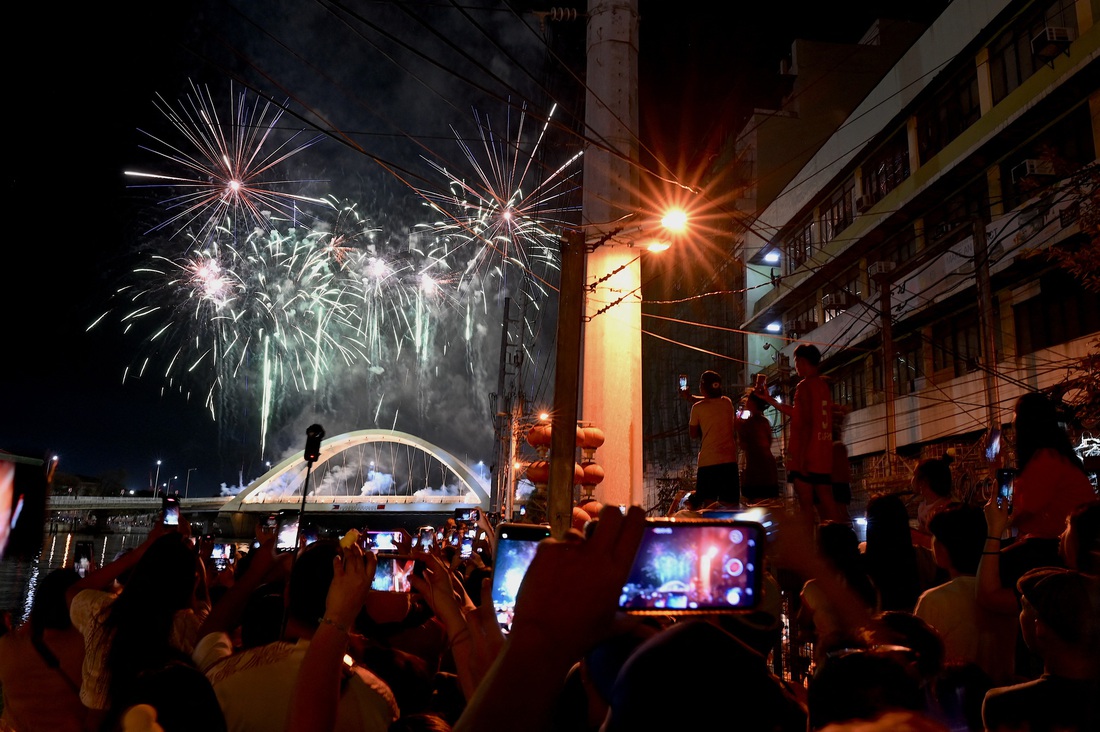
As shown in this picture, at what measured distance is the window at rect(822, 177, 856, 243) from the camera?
91.9ft

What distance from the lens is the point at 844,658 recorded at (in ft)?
6.27

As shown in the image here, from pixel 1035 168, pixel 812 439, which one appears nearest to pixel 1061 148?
pixel 1035 168

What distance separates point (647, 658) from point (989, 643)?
326 cm

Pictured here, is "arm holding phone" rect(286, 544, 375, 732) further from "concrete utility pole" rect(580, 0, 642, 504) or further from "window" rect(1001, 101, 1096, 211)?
"window" rect(1001, 101, 1096, 211)

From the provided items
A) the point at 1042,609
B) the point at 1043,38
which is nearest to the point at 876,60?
the point at 1043,38

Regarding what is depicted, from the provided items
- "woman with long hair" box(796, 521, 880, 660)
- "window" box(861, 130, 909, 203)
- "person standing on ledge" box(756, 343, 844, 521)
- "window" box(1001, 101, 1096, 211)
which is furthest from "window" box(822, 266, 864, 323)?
"woman with long hair" box(796, 521, 880, 660)

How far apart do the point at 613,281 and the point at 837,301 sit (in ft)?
57.8

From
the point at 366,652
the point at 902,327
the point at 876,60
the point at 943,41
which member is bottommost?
the point at 366,652

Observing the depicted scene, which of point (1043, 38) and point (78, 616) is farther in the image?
point (1043, 38)

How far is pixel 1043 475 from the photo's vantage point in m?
4.39

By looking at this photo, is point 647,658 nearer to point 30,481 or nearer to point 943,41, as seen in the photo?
point 30,481

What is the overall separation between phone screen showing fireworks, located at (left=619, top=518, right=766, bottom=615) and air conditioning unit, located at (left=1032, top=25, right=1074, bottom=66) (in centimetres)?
2019

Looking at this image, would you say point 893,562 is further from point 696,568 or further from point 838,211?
point 838,211

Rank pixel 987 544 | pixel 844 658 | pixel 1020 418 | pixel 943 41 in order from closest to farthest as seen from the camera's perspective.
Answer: pixel 844 658 < pixel 987 544 < pixel 1020 418 < pixel 943 41
